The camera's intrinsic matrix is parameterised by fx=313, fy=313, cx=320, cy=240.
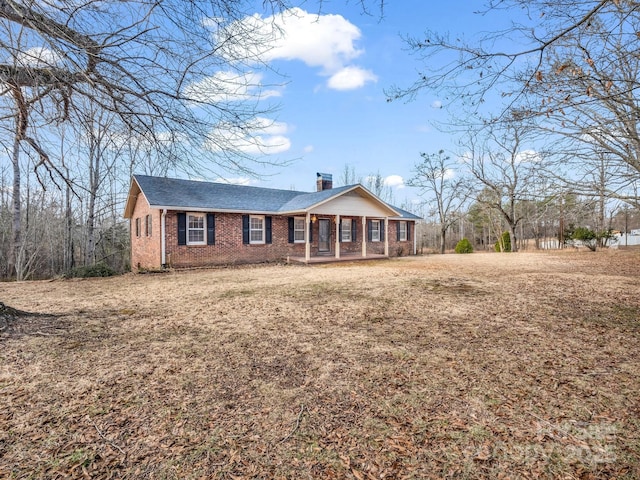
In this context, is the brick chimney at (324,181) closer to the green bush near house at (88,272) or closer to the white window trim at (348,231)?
the white window trim at (348,231)

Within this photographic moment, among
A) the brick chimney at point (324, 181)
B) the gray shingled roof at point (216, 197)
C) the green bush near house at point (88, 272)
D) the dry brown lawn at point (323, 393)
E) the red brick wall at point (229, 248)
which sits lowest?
the dry brown lawn at point (323, 393)

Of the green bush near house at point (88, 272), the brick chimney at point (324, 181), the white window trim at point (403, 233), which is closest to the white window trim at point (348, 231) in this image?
the brick chimney at point (324, 181)

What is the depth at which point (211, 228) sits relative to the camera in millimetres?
13711

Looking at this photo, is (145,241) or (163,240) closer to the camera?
(163,240)

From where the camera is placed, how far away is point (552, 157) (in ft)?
25.6

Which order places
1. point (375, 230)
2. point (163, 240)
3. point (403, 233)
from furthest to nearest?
point (403, 233), point (375, 230), point (163, 240)

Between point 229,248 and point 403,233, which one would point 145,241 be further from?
point 403,233

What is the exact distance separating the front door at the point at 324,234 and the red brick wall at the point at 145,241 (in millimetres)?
8221

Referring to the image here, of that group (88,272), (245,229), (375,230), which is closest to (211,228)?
(245,229)

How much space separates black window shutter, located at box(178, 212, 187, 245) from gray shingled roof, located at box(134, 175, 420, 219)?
0.48m

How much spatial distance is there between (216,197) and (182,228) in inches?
94.9

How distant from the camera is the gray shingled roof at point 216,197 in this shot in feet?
42.9

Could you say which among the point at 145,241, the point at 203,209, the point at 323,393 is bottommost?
the point at 323,393

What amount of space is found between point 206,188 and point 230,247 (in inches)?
140
